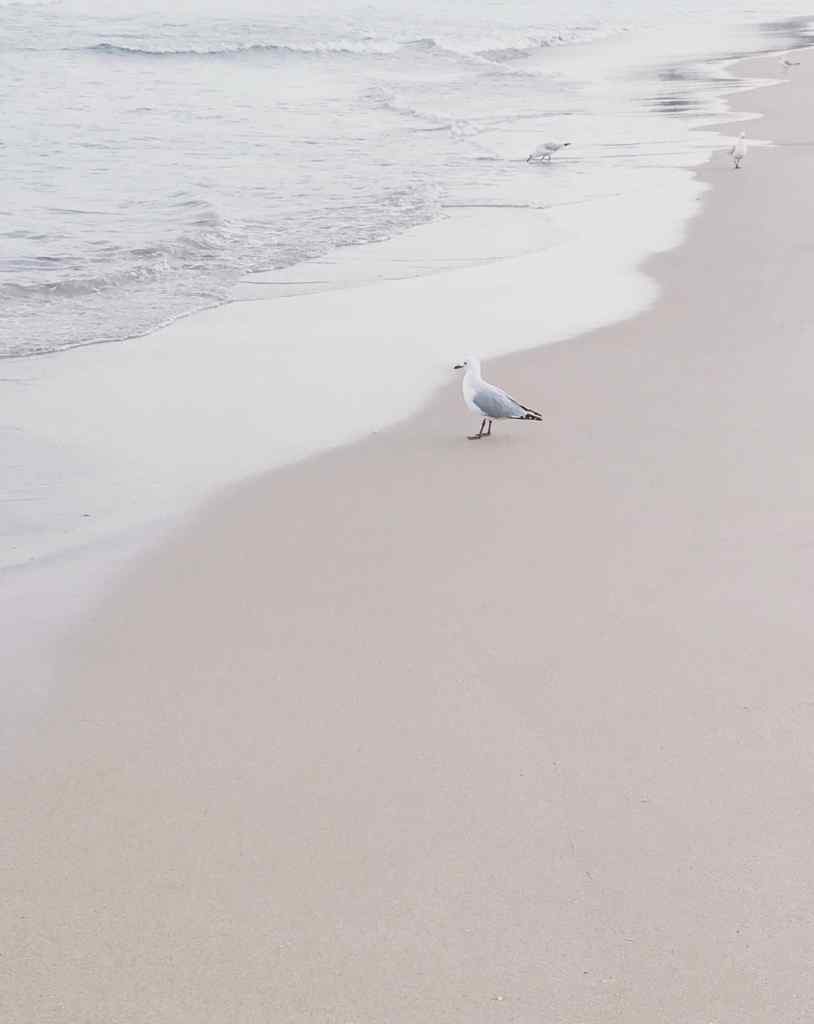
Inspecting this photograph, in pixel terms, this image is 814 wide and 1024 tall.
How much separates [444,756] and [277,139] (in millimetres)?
13642

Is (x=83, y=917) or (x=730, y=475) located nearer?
(x=83, y=917)

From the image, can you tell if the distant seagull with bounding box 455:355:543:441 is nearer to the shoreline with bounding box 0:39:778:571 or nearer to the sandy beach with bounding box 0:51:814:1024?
the sandy beach with bounding box 0:51:814:1024

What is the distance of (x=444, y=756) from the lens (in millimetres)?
3232

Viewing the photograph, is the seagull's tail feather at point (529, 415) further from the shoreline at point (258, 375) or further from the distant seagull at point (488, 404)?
the shoreline at point (258, 375)

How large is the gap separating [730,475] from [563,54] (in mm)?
27106

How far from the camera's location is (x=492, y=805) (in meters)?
3.03

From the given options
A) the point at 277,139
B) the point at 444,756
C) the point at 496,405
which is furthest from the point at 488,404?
the point at 277,139

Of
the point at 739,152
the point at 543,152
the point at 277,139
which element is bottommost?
the point at 277,139

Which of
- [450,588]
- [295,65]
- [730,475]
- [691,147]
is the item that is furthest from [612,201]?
[295,65]

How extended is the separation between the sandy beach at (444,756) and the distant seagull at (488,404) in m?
0.32

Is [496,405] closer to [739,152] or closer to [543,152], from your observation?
[739,152]

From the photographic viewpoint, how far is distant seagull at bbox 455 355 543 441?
18.6 feet

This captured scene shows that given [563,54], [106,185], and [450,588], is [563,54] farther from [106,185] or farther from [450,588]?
[450,588]

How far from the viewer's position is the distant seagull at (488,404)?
566 cm
